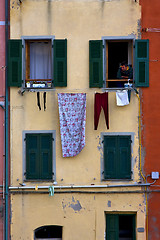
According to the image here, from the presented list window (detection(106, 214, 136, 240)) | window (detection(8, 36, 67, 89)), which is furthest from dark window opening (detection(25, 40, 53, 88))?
window (detection(106, 214, 136, 240))

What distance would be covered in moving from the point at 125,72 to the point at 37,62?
3.09m

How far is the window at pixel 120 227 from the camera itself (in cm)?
1510

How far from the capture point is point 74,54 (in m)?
15.1

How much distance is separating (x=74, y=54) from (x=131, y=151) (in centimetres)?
379

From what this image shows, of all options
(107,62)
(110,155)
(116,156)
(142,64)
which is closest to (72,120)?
(110,155)

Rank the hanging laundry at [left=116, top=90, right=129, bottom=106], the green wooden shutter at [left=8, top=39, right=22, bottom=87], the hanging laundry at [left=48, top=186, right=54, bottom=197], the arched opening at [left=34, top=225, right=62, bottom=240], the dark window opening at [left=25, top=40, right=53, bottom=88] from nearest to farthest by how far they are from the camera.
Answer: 1. the hanging laundry at [left=48, top=186, right=54, bottom=197]
2. the hanging laundry at [left=116, top=90, right=129, bottom=106]
3. the green wooden shutter at [left=8, top=39, right=22, bottom=87]
4. the arched opening at [left=34, top=225, right=62, bottom=240]
5. the dark window opening at [left=25, top=40, right=53, bottom=88]

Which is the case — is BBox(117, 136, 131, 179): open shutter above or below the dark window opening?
below

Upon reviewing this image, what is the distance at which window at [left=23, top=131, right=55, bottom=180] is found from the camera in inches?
590

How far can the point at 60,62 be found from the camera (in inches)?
591

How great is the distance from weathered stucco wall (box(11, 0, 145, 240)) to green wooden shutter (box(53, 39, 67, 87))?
0.63 ft

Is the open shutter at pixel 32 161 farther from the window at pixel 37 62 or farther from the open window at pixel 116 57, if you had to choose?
the open window at pixel 116 57

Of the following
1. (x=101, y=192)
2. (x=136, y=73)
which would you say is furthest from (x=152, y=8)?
(x=101, y=192)

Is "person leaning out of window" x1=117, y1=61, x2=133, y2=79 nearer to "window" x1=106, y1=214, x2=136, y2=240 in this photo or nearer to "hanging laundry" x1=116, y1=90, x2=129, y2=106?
"hanging laundry" x1=116, y1=90, x2=129, y2=106

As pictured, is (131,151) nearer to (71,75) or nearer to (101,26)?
(71,75)
